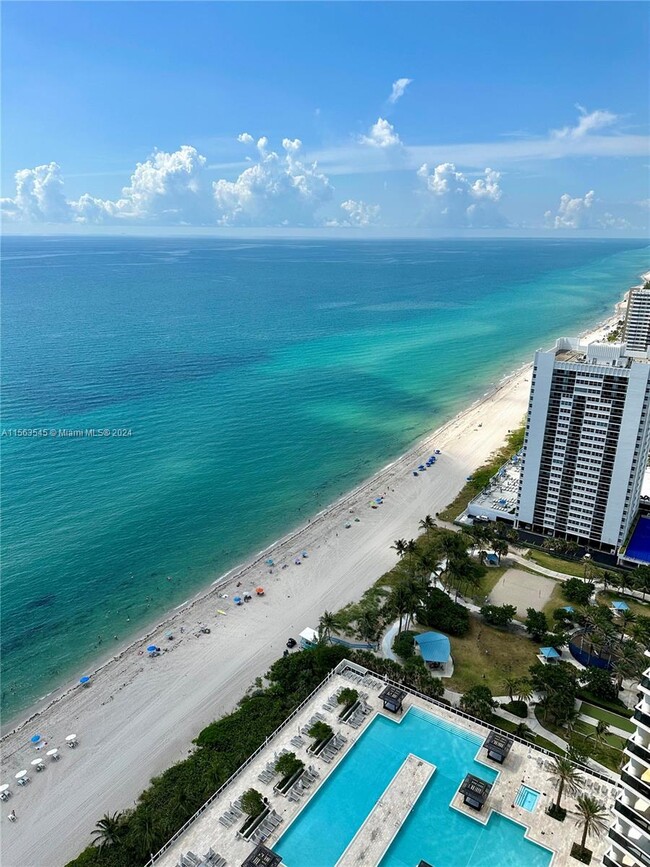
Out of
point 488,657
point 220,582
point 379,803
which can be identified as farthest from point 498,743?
point 220,582

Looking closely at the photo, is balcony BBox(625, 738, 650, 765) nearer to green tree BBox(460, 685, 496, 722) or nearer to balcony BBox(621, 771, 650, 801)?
balcony BBox(621, 771, 650, 801)

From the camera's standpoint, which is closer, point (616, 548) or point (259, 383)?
point (616, 548)

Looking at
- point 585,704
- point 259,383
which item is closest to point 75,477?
point 259,383

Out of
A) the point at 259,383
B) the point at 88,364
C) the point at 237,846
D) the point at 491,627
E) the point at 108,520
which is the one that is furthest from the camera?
the point at 88,364

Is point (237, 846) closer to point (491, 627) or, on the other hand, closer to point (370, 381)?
point (491, 627)

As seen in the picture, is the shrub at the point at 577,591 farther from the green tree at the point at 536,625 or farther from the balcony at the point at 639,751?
the balcony at the point at 639,751

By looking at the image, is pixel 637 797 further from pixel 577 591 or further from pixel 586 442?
pixel 586 442

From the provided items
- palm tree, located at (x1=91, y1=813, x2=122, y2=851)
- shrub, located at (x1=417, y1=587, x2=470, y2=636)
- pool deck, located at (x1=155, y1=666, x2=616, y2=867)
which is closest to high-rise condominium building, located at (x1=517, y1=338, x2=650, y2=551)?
shrub, located at (x1=417, y1=587, x2=470, y2=636)
